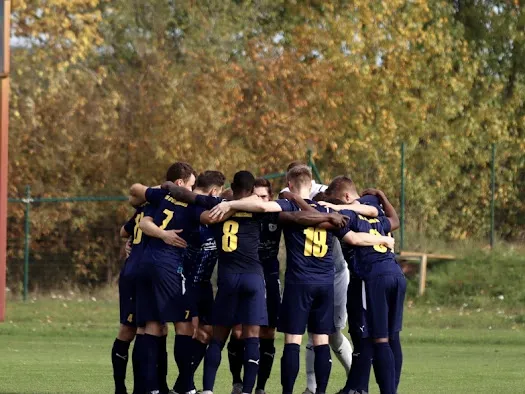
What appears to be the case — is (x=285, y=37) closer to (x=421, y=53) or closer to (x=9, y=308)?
(x=421, y=53)

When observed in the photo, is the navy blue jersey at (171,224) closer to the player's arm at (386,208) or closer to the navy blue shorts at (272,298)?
the navy blue shorts at (272,298)

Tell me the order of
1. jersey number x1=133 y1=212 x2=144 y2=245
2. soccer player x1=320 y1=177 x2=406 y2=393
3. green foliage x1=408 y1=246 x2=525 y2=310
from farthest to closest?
green foliage x1=408 y1=246 x2=525 y2=310 < jersey number x1=133 y1=212 x2=144 y2=245 < soccer player x1=320 y1=177 x2=406 y2=393

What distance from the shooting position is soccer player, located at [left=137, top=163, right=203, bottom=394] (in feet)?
39.0

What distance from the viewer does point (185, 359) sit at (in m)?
12.1

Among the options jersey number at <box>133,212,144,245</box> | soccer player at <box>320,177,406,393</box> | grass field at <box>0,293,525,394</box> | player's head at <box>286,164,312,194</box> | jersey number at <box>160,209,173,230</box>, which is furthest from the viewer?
grass field at <box>0,293,525,394</box>

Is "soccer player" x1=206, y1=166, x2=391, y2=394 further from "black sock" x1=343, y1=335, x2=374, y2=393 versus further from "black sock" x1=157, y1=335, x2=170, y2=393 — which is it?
"black sock" x1=157, y1=335, x2=170, y2=393

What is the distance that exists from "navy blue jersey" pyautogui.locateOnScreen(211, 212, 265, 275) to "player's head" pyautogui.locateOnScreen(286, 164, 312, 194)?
46 centimetres

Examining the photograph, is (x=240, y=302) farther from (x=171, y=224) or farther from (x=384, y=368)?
(x=384, y=368)

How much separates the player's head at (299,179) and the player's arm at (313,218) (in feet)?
1.41

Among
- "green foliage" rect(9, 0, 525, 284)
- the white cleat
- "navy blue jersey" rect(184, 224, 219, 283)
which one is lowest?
the white cleat

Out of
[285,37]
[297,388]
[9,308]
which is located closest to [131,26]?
[285,37]

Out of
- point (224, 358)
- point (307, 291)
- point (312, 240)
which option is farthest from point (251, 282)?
point (224, 358)

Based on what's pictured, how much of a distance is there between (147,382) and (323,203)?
87.8 inches

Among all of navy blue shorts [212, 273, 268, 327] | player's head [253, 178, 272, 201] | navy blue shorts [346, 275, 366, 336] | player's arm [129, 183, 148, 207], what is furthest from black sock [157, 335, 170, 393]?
navy blue shorts [346, 275, 366, 336]
